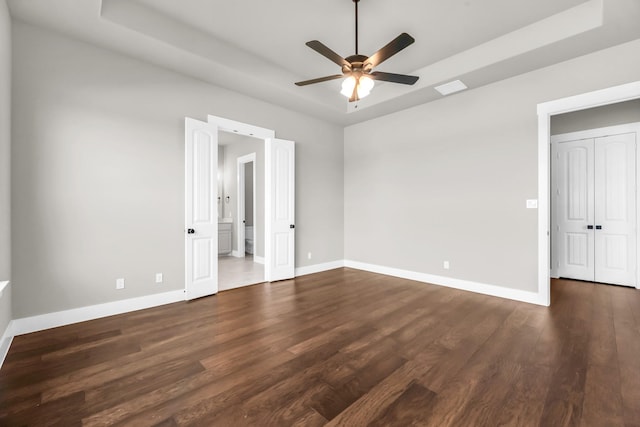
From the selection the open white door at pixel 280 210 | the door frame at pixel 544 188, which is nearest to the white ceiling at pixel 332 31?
the door frame at pixel 544 188

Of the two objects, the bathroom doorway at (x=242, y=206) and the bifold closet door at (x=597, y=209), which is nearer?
the bifold closet door at (x=597, y=209)

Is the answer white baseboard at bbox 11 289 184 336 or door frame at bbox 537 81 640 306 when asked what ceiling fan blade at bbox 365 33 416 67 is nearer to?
door frame at bbox 537 81 640 306

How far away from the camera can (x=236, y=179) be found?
745 cm

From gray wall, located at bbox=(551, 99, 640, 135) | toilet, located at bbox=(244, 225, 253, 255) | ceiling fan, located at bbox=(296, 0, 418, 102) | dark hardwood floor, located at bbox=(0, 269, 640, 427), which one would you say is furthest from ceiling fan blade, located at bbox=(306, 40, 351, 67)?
toilet, located at bbox=(244, 225, 253, 255)

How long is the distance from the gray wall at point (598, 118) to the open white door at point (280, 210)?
4.71m

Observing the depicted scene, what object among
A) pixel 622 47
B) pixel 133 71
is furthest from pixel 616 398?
pixel 133 71

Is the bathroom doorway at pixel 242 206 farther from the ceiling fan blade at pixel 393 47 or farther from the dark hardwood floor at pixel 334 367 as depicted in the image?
the ceiling fan blade at pixel 393 47

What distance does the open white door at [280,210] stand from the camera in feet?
15.4

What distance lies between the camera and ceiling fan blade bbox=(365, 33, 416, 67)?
2354 millimetres

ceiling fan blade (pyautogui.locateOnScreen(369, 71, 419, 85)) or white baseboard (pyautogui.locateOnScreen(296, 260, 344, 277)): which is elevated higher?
ceiling fan blade (pyautogui.locateOnScreen(369, 71, 419, 85))

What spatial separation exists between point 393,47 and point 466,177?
8.28 ft

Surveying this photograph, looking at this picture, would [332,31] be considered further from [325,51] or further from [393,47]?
[393,47]

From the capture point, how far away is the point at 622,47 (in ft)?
10.0

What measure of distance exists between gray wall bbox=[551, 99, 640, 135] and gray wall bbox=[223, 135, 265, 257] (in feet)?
18.8
